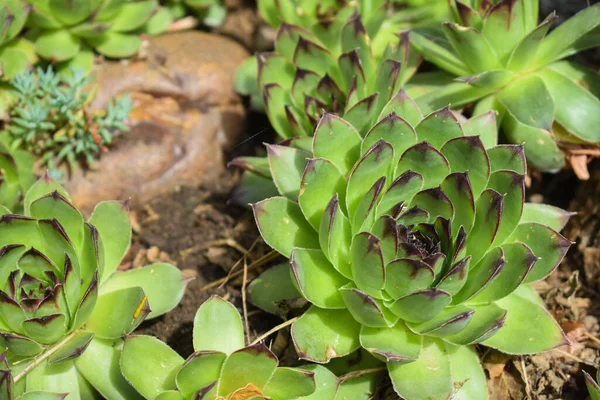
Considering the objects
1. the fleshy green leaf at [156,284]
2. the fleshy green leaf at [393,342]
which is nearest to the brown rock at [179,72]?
the fleshy green leaf at [156,284]

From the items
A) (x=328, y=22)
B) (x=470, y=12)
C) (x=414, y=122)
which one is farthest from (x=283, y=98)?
(x=470, y=12)

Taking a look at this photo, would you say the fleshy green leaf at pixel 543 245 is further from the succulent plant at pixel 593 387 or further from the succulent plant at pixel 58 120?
the succulent plant at pixel 58 120

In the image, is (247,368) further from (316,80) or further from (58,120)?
(58,120)

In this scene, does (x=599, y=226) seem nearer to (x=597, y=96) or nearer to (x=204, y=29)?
(x=597, y=96)

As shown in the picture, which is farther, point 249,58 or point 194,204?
point 249,58

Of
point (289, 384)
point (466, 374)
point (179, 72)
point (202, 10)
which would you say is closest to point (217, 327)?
point (289, 384)
